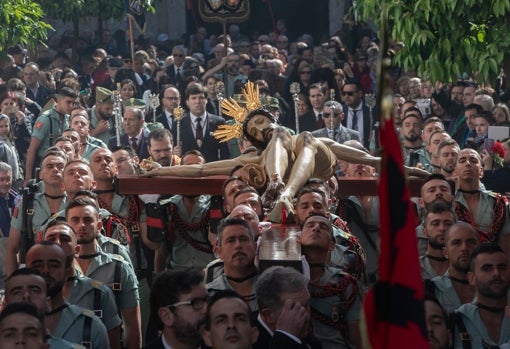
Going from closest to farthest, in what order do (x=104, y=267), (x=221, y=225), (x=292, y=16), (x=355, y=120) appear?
1. (x=221, y=225)
2. (x=104, y=267)
3. (x=355, y=120)
4. (x=292, y=16)

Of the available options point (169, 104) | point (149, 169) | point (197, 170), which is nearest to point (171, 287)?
point (197, 170)

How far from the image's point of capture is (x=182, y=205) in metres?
12.2

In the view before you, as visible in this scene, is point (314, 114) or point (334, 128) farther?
point (314, 114)

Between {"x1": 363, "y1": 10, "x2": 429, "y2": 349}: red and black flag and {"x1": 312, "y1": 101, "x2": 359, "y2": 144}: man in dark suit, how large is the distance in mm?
11408

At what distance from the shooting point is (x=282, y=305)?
7.72m

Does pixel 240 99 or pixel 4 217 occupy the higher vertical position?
Answer: pixel 240 99

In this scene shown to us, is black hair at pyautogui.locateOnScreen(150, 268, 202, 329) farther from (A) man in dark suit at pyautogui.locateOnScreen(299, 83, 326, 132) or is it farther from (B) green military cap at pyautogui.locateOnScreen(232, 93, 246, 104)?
(A) man in dark suit at pyautogui.locateOnScreen(299, 83, 326, 132)

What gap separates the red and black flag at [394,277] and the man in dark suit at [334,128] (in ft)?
37.4

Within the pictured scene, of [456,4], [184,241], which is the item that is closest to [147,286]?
[184,241]

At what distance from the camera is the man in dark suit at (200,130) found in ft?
56.0

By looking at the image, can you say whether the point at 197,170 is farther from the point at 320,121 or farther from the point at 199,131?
the point at 320,121

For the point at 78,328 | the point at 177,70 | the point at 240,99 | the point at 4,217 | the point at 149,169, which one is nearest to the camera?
the point at 78,328

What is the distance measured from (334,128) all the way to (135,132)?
7.43ft

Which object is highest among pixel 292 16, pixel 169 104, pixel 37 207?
pixel 292 16
